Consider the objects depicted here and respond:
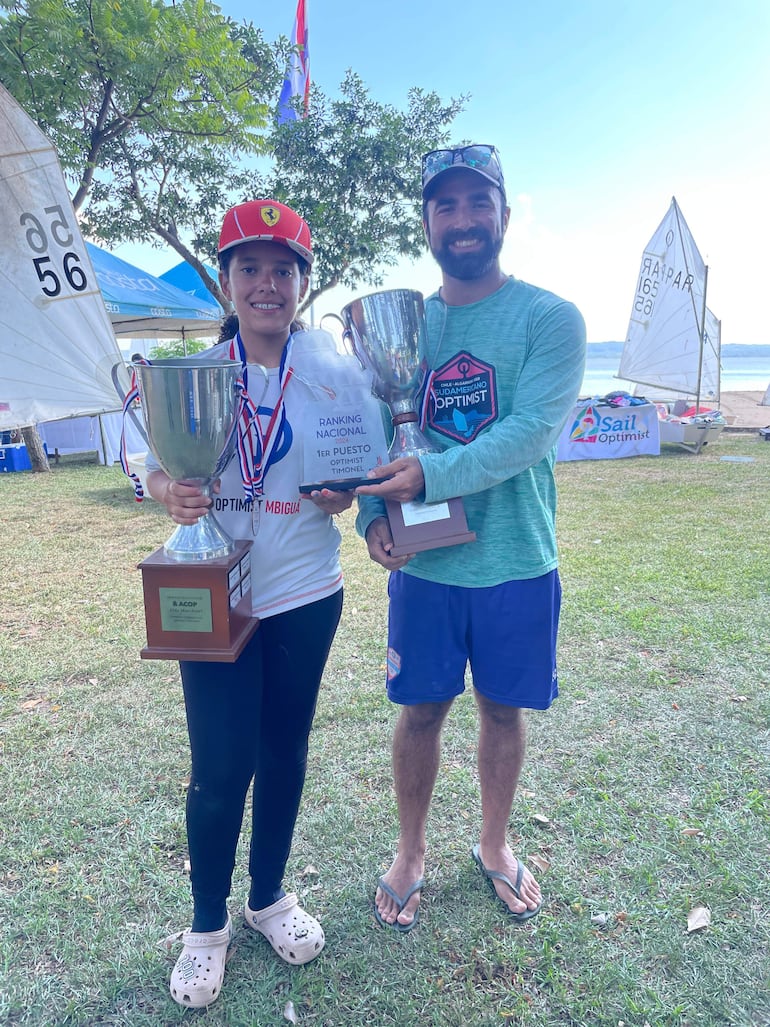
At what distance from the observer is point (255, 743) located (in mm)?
1569

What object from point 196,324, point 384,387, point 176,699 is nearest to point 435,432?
point 384,387

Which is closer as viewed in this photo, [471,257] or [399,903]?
[471,257]

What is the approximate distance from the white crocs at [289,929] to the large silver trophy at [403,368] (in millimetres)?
1119

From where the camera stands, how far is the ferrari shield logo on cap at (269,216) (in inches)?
57.3

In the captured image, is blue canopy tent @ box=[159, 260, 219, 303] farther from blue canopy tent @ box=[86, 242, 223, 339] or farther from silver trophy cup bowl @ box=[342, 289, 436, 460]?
silver trophy cup bowl @ box=[342, 289, 436, 460]

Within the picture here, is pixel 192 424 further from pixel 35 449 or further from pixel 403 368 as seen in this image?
pixel 35 449

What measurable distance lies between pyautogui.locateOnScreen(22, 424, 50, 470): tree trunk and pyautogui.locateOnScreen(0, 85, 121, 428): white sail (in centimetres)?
672

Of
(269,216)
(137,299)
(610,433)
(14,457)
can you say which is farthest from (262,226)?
(14,457)

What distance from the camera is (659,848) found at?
2170 mm

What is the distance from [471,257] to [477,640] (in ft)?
3.46

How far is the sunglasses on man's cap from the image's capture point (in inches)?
64.0

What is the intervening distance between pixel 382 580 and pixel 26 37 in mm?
5988

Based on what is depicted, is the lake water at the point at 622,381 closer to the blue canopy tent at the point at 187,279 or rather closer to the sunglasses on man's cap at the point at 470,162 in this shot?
the blue canopy tent at the point at 187,279

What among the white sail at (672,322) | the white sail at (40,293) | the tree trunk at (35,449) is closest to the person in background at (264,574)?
the white sail at (40,293)
